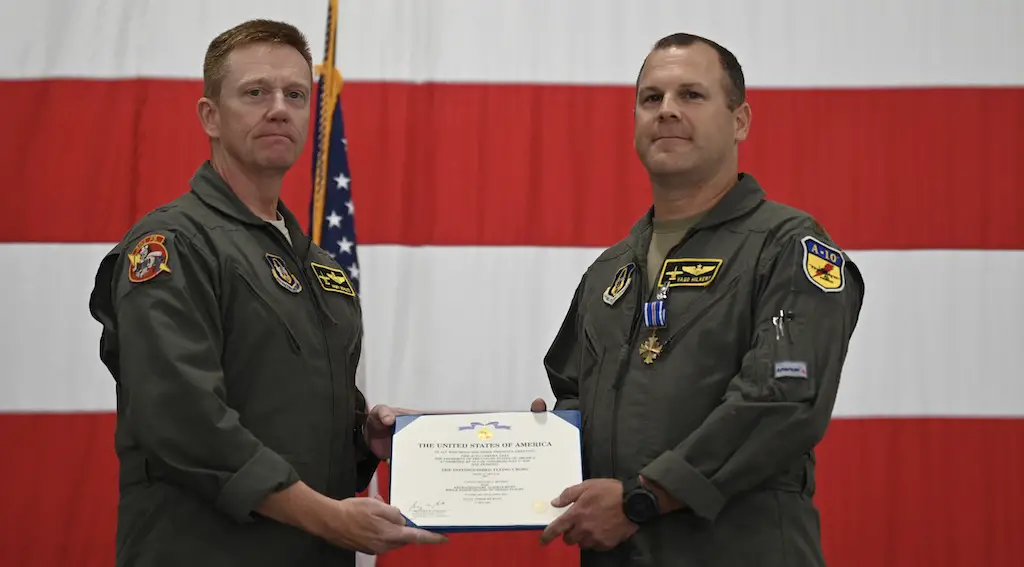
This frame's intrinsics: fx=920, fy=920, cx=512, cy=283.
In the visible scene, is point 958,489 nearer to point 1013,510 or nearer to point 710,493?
point 1013,510

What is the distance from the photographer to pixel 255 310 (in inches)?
74.8

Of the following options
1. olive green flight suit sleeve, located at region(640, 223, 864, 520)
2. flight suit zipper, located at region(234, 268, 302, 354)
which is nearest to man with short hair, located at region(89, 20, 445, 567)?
flight suit zipper, located at region(234, 268, 302, 354)

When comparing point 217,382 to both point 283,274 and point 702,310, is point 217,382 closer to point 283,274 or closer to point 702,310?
point 283,274

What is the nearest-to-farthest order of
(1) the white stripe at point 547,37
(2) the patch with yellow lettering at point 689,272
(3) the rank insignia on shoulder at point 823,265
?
(3) the rank insignia on shoulder at point 823,265, (2) the patch with yellow lettering at point 689,272, (1) the white stripe at point 547,37

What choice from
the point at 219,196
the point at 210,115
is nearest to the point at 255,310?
the point at 219,196

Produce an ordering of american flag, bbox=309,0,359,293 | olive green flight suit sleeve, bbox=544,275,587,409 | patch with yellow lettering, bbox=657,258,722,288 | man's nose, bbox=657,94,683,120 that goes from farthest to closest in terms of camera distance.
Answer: american flag, bbox=309,0,359,293, olive green flight suit sleeve, bbox=544,275,587,409, man's nose, bbox=657,94,683,120, patch with yellow lettering, bbox=657,258,722,288

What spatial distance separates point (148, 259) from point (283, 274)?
11.5 inches

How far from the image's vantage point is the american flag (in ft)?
9.68

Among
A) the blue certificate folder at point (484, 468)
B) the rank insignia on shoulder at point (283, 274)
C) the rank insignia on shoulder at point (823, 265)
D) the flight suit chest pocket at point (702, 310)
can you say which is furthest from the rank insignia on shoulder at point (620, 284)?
the rank insignia on shoulder at point (283, 274)

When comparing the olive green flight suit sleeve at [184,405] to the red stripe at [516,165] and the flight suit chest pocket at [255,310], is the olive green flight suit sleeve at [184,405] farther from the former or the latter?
the red stripe at [516,165]

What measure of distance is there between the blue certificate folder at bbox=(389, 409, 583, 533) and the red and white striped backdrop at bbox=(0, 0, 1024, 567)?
1.06 m

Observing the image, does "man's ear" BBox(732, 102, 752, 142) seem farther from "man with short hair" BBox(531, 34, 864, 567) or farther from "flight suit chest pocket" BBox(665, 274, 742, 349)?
"flight suit chest pocket" BBox(665, 274, 742, 349)

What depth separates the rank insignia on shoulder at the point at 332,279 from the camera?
7.02 ft

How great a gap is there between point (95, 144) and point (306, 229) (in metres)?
0.80
